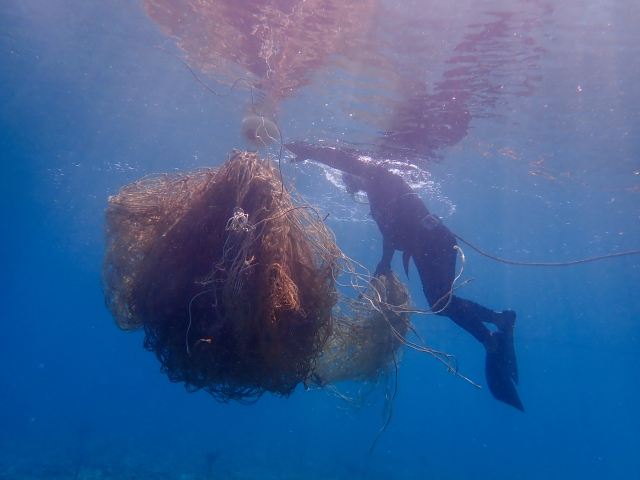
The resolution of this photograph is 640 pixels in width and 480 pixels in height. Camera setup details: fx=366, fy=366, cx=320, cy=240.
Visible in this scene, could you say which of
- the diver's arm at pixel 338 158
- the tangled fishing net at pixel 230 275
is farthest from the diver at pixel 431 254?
the tangled fishing net at pixel 230 275

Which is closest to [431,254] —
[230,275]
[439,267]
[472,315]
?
[439,267]

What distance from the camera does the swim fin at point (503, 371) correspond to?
283 inches

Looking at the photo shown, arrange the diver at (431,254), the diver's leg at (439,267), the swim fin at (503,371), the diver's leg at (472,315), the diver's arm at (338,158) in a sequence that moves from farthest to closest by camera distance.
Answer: the diver's arm at (338,158)
the diver's leg at (439,267)
the diver at (431,254)
the diver's leg at (472,315)
the swim fin at (503,371)

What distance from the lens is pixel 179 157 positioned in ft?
102

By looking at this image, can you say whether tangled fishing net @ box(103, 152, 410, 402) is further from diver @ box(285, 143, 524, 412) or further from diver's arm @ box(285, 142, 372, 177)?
diver's arm @ box(285, 142, 372, 177)

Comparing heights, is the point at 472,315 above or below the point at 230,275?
below

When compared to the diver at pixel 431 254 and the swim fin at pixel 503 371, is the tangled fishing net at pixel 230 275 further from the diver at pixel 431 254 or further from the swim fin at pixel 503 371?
the swim fin at pixel 503 371

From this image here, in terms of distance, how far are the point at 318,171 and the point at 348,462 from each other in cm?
2546

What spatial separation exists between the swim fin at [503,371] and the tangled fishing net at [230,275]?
456 cm

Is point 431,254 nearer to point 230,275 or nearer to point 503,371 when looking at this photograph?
point 503,371

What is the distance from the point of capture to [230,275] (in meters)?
3.46

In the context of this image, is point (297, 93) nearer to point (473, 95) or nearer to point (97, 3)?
point (473, 95)

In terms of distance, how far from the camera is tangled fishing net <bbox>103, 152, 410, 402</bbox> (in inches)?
140

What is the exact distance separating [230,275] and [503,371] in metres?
6.37
